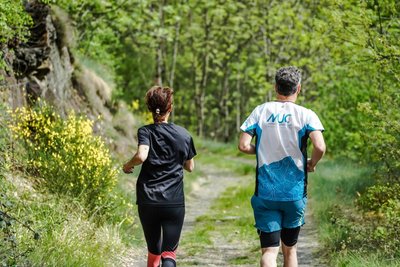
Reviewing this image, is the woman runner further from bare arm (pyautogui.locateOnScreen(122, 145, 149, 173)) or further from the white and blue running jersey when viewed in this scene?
the white and blue running jersey

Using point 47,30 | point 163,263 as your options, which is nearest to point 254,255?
point 163,263

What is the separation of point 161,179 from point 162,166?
11cm

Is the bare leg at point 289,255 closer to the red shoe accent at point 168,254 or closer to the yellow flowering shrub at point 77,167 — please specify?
the red shoe accent at point 168,254

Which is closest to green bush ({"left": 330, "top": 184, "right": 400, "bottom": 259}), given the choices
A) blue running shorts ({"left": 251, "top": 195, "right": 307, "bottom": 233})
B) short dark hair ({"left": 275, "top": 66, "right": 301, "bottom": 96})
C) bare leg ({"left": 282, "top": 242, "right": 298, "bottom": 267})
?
bare leg ({"left": 282, "top": 242, "right": 298, "bottom": 267})

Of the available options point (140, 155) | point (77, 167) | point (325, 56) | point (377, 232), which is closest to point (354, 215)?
point (377, 232)

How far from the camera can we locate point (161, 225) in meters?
5.76

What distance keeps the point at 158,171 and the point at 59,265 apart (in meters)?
1.35

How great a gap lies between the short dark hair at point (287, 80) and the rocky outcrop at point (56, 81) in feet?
13.5

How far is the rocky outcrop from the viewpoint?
1067cm

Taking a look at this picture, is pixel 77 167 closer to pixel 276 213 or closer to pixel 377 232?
pixel 377 232

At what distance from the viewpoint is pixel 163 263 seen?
572 cm

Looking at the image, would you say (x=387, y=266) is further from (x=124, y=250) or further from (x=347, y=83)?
(x=347, y=83)

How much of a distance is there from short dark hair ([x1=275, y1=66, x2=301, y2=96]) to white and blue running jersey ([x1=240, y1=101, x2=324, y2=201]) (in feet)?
0.33

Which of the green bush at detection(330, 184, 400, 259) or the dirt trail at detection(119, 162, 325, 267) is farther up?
the green bush at detection(330, 184, 400, 259)
